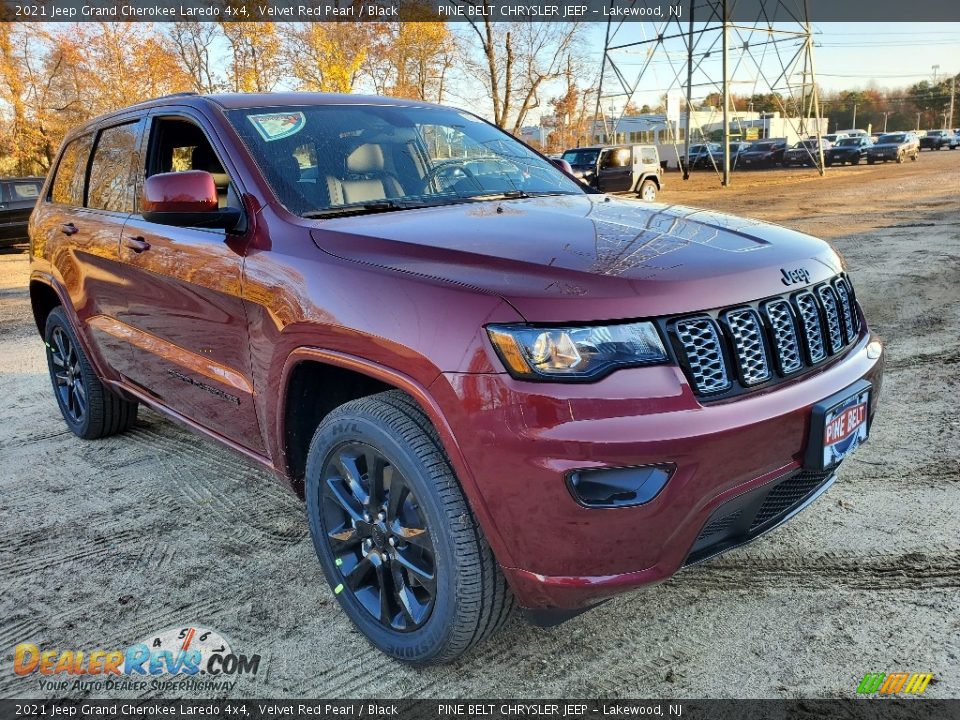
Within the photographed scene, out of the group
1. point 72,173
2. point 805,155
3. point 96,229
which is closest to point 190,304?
point 96,229

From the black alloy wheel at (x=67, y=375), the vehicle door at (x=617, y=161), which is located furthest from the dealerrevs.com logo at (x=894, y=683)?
the vehicle door at (x=617, y=161)

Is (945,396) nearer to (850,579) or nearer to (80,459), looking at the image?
(850,579)

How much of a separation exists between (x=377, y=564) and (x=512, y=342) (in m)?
0.98

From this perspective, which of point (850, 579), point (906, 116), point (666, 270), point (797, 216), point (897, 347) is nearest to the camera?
point (666, 270)

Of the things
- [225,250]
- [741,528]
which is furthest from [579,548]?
[225,250]

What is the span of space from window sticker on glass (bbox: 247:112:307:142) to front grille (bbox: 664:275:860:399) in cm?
185

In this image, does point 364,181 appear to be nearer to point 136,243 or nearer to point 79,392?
point 136,243

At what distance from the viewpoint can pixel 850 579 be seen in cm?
277

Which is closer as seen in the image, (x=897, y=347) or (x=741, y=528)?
(x=741, y=528)

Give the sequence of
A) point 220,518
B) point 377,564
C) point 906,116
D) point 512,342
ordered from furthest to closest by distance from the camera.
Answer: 1. point 906,116
2. point 220,518
3. point 377,564
4. point 512,342

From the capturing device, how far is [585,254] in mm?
2207

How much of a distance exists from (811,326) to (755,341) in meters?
0.33

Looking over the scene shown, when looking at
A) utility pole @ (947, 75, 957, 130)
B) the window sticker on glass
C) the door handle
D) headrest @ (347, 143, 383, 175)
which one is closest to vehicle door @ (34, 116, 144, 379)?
the door handle

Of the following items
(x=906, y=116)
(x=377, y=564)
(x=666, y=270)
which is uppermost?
(x=906, y=116)
